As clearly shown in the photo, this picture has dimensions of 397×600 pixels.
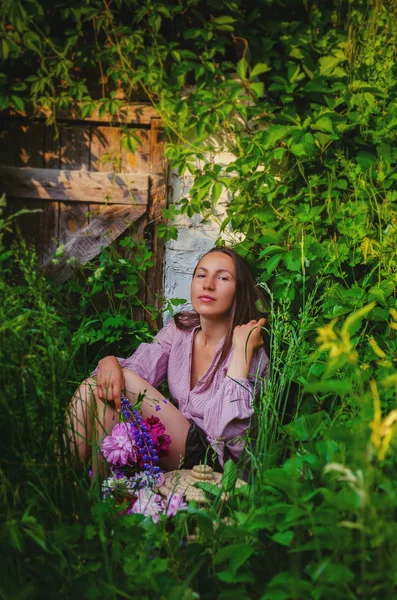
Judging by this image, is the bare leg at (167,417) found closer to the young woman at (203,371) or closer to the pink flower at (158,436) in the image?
the young woman at (203,371)

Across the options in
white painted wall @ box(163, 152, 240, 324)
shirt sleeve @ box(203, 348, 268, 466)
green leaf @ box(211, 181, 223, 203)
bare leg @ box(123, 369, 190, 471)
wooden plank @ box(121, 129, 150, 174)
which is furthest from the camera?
wooden plank @ box(121, 129, 150, 174)

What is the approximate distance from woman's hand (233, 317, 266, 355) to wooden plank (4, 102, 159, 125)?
158 centimetres

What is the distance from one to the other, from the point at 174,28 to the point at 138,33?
274 mm

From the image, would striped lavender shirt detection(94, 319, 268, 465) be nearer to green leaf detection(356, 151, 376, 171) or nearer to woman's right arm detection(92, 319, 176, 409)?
woman's right arm detection(92, 319, 176, 409)

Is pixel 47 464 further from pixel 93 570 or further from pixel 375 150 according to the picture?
pixel 375 150

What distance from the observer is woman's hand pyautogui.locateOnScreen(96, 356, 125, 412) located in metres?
2.20

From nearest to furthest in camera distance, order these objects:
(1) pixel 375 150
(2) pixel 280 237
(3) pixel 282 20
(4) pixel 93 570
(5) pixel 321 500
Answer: (4) pixel 93 570, (5) pixel 321 500, (2) pixel 280 237, (1) pixel 375 150, (3) pixel 282 20

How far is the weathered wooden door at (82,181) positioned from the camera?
11.1 ft

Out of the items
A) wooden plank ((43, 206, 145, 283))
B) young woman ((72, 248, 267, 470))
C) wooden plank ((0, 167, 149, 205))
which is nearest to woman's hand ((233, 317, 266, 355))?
young woman ((72, 248, 267, 470))

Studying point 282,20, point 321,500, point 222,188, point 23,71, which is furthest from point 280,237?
point 23,71

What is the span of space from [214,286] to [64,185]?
1.38m

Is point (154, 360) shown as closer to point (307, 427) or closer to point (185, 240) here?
point (185, 240)

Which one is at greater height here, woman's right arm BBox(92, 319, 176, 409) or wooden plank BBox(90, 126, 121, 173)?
wooden plank BBox(90, 126, 121, 173)

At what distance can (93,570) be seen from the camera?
1273mm
